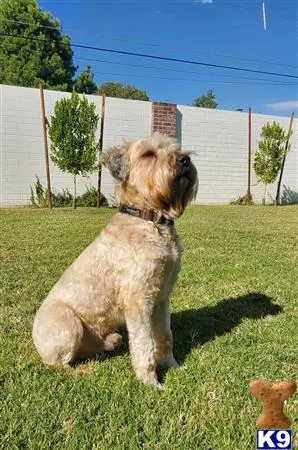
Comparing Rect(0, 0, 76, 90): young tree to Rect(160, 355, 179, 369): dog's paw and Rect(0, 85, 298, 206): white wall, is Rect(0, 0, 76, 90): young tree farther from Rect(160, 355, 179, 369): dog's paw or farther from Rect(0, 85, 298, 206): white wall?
Rect(160, 355, 179, 369): dog's paw

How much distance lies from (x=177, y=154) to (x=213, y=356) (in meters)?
1.50

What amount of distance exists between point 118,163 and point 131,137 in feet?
32.4

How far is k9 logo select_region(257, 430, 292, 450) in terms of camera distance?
1.77 metres

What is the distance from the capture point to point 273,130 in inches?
717

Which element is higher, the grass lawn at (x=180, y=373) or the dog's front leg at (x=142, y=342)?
the dog's front leg at (x=142, y=342)

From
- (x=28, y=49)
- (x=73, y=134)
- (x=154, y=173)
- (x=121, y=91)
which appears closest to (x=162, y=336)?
(x=154, y=173)

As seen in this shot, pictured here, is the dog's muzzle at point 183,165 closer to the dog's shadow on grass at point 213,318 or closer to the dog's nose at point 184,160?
the dog's nose at point 184,160

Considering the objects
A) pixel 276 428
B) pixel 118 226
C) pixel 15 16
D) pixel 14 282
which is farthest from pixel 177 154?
pixel 15 16

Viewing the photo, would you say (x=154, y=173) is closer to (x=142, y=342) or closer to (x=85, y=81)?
(x=142, y=342)

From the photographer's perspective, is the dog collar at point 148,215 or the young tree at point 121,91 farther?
the young tree at point 121,91

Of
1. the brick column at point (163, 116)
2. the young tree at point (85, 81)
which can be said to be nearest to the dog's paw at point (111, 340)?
the brick column at point (163, 116)

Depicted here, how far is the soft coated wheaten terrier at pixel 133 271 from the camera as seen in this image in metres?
3.03

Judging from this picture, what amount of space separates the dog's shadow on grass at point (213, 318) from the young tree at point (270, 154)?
14052 mm

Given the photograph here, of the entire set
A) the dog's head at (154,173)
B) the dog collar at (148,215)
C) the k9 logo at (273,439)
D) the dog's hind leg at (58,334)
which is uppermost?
the dog's head at (154,173)
